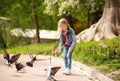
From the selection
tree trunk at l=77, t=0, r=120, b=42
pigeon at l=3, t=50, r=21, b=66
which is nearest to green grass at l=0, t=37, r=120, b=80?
pigeon at l=3, t=50, r=21, b=66

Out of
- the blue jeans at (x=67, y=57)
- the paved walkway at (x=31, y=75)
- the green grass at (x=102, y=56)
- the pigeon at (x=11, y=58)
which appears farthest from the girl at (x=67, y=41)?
the pigeon at (x=11, y=58)

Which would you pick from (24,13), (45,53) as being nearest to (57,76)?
(45,53)

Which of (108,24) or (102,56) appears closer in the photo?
(102,56)

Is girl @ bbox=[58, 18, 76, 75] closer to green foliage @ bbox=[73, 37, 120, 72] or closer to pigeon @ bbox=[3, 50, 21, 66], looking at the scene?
green foliage @ bbox=[73, 37, 120, 72]

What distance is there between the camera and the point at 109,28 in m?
24.2

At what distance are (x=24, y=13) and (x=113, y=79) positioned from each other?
37.3 metres

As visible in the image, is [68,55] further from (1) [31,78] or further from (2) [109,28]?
(2) [109,28]

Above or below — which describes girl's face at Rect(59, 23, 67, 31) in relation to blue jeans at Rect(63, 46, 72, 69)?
above

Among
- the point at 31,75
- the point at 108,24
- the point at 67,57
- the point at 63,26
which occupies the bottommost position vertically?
the point at 31,75

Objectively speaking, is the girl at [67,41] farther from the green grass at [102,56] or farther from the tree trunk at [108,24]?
the tree trunk at [108,24]

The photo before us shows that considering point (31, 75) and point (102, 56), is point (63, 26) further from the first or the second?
point (102, 56)

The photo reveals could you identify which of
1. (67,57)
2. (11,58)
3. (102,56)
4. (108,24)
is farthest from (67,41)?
(108,24)

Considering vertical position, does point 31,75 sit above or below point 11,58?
below

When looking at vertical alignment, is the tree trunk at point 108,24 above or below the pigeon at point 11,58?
above
